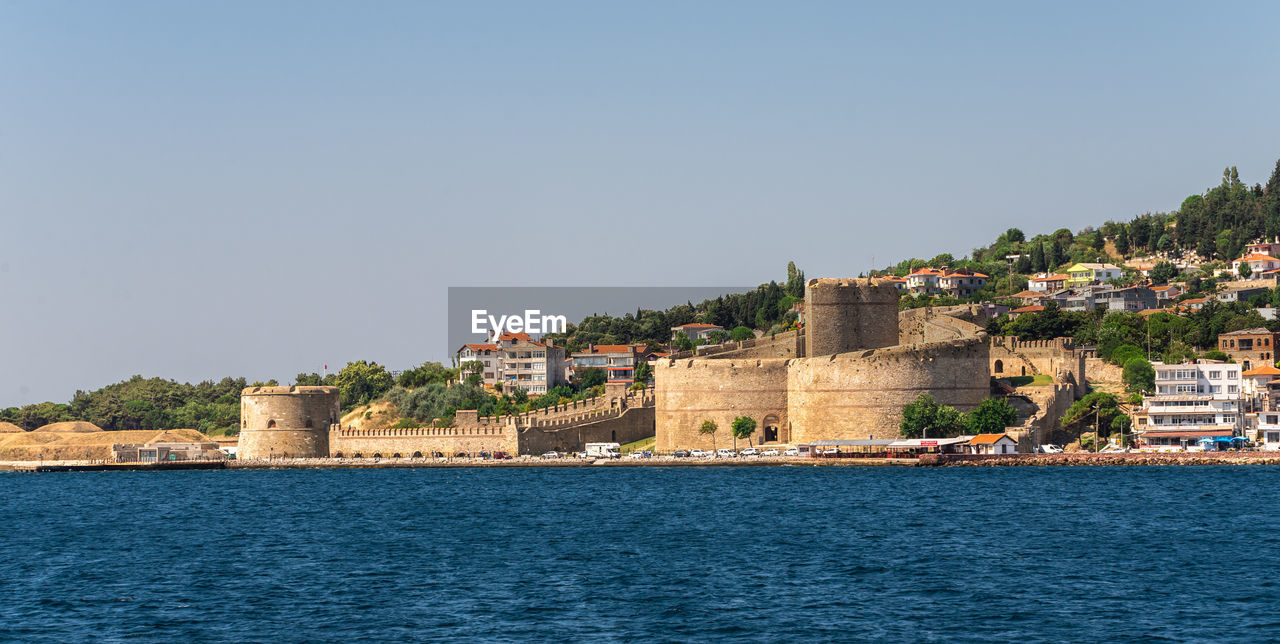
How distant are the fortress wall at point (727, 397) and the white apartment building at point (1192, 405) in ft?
41.6

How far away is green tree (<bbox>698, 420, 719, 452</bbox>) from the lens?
53.7m

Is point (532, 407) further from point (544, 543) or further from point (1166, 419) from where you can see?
point (544, 543)

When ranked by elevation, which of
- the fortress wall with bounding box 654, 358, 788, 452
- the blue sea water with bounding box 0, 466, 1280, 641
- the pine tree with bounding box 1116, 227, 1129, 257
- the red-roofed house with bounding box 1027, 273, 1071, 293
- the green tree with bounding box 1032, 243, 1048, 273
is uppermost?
the pine tree with bounding box 1116, 227, 1129, 257

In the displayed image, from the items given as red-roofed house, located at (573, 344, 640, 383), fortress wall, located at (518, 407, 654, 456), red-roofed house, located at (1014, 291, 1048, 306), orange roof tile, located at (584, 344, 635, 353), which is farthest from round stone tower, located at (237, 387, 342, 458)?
red-roofed house, located at (1014, 291, 1048, 306)

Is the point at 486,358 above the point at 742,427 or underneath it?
above

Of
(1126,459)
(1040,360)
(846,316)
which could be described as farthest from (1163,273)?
(1126,459)

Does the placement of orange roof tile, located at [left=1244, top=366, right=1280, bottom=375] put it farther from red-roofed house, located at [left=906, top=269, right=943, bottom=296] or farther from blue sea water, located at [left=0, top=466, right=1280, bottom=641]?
red-roofed house, located at [left=906, top=269, right=943, bottom=296]

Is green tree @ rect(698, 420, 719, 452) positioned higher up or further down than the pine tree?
further down

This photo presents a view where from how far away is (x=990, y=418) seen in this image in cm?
5038

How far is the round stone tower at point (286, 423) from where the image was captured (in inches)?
2343

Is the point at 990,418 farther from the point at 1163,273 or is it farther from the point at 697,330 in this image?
the point at 1163,273

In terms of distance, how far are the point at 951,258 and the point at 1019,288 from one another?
14.3 m

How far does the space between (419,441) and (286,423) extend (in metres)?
5.87

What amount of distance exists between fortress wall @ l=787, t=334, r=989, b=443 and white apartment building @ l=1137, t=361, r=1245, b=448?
5.89m
